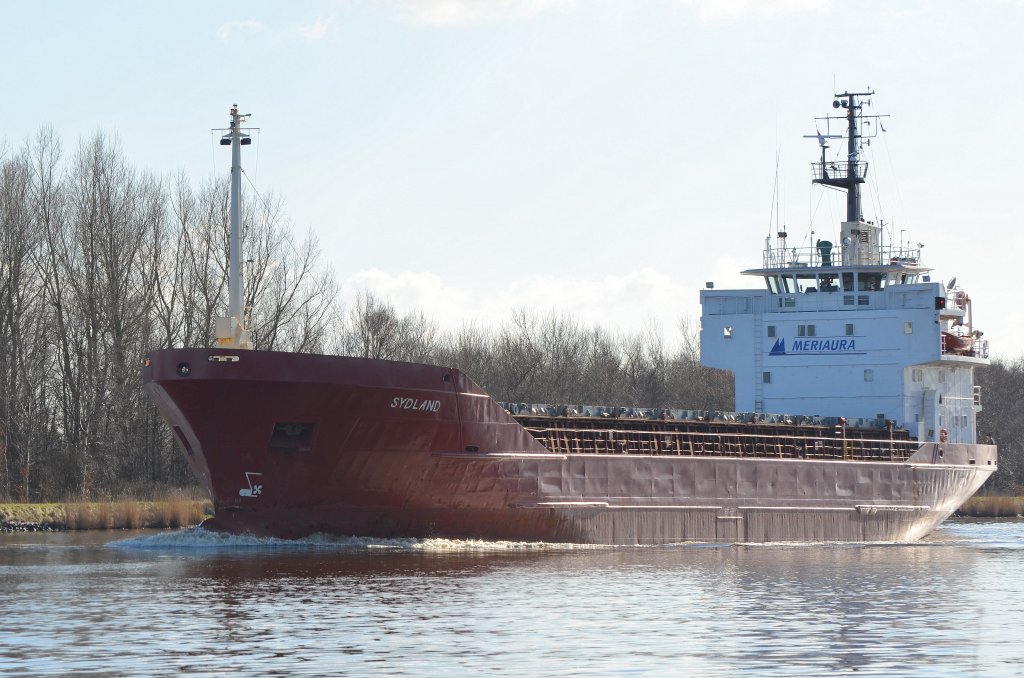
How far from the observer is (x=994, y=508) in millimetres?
57219

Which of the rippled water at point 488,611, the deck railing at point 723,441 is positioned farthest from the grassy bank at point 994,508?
the rippled water at point 488,611

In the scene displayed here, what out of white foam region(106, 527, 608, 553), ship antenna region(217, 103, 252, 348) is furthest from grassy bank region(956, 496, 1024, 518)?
ship antenna region(217, 103, 252, 348)

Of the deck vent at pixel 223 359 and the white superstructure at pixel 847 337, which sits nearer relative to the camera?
the deck vent at pixel 223 359

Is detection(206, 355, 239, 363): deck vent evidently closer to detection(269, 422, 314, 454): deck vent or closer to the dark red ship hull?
the dark red ship hull

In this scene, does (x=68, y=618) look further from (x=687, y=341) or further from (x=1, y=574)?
(x=687, y=341)

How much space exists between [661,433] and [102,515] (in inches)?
611

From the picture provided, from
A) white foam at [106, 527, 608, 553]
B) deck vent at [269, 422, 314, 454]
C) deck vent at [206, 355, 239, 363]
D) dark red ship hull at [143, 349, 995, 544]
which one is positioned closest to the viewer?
deck vent at [206, 355, 239, 363]

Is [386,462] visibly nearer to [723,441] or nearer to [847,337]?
[723,441]

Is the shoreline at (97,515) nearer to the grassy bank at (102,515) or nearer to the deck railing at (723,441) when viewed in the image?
the grassy bank at (102,515)

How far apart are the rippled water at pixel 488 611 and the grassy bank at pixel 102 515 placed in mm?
9285

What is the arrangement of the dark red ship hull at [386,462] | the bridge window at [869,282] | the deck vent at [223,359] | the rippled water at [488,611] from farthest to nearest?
the bridge window at [869,282] < the dark red ship hull at [386,462] < the deck vent at [223,359] < the rippled water at [488,611]

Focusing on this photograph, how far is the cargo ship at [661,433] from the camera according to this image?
94.4ft

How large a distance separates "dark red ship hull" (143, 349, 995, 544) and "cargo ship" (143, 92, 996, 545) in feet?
0.13

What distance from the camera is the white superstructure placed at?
1625 inches
